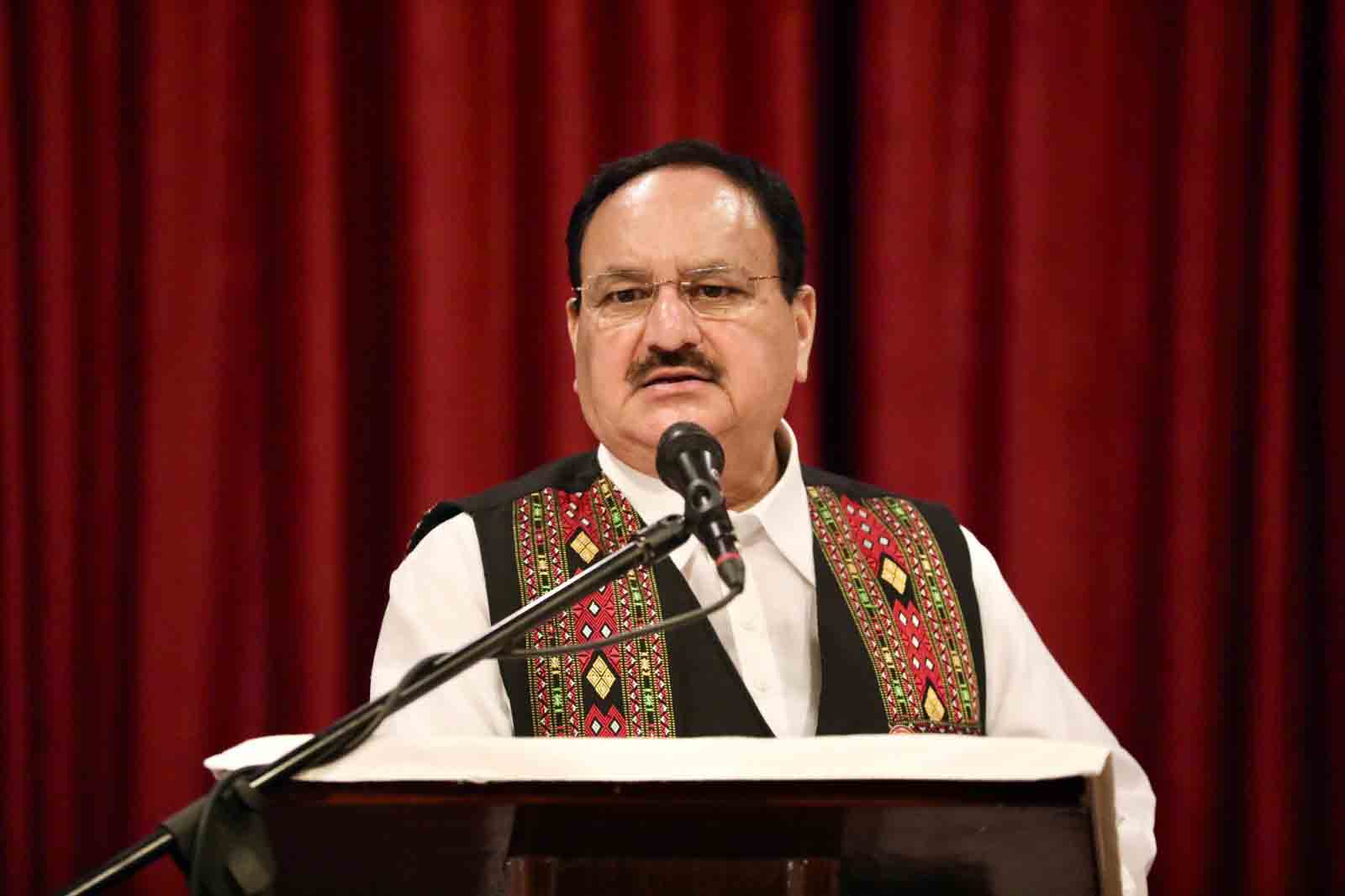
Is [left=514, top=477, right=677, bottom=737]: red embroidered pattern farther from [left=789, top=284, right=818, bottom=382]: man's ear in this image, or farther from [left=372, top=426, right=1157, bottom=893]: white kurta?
[left=789, top=284, right=818, bottom=382]: man's ear

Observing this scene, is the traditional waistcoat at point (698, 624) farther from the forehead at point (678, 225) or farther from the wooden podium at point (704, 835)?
the wooden podium at point (704, 835)

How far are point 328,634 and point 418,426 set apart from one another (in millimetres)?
401

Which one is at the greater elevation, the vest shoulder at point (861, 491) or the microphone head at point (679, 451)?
the microphone head at point (679, 451)

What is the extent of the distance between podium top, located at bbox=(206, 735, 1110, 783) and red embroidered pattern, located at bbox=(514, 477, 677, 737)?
0.71 meters

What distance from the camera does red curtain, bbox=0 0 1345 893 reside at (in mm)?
2373

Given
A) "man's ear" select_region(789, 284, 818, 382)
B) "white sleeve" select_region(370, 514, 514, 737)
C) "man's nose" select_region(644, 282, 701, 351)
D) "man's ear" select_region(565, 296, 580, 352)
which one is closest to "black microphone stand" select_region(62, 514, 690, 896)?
"white sleeve" select_region(370, 514, 514, 737)

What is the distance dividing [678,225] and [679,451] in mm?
716

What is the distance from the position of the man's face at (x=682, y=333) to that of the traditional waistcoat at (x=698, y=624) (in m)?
0.15

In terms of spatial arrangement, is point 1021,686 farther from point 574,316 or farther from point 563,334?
point 563,334

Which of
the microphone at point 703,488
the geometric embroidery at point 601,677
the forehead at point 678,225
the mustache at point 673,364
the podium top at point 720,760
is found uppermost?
the forehead at point 678,225

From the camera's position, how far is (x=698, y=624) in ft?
5.54

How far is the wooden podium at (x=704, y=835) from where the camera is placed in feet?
2.65

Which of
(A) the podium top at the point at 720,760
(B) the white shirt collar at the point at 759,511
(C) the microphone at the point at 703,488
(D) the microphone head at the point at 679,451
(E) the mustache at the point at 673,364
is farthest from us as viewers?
(B) the white shirt collar at the point at 759,511

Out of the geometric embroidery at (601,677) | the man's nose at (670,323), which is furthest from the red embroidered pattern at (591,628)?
the man's nose at (670,323)
